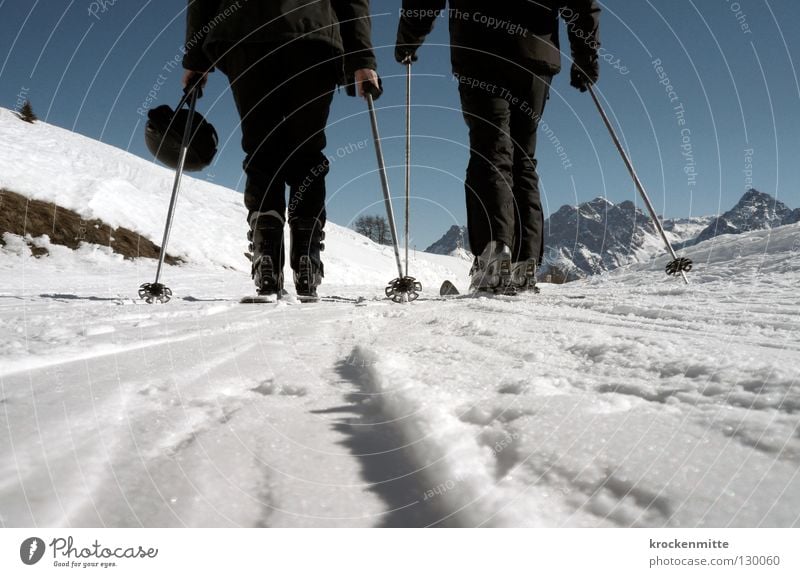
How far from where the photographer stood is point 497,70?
8.86 feet

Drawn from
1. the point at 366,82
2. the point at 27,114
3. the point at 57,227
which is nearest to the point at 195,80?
the point at 366,82

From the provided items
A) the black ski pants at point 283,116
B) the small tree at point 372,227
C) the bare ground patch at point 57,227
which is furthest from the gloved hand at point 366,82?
the small tree at point 372,227

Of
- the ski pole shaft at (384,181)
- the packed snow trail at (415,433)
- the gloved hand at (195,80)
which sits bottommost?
the packed snow trail at (415,433)

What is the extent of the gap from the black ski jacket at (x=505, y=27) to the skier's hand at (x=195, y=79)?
1.32 meters

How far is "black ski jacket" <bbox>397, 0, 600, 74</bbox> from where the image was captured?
2.67 metres

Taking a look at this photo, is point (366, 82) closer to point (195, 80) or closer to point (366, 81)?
point (366, 81)

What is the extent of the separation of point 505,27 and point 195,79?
1.97m

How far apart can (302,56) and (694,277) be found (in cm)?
259

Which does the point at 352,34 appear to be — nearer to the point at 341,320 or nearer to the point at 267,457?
the point at 341,320

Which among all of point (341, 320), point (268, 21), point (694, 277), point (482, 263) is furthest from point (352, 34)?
point (694, 277)

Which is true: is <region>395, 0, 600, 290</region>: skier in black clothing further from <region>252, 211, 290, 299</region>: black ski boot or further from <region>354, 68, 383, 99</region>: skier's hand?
<region>252, 211, 290, 299</region>: black ski boot

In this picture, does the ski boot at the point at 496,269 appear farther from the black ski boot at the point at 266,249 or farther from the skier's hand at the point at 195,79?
the skier's hand at the point at 195,79

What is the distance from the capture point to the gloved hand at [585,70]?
3.21 m
